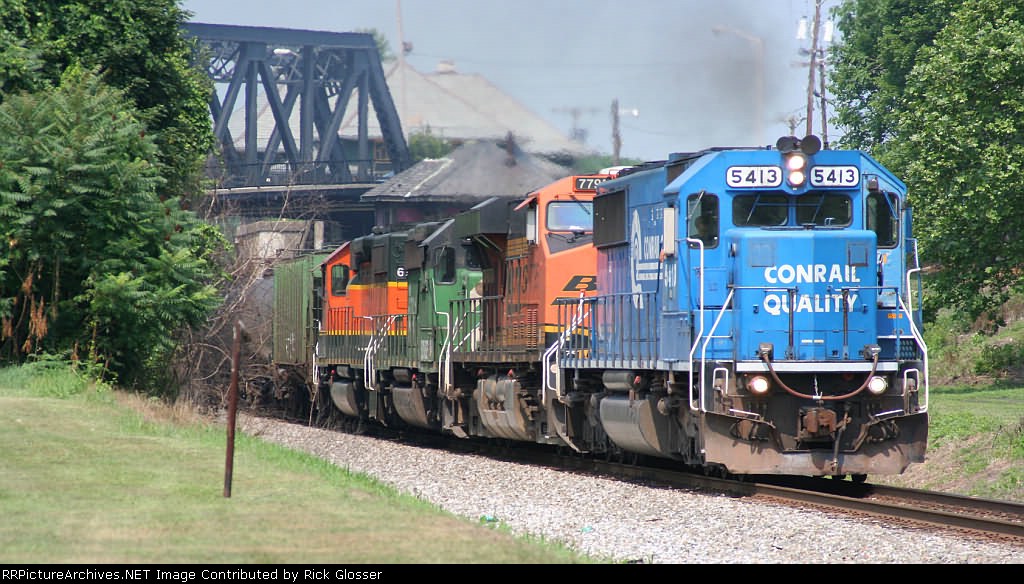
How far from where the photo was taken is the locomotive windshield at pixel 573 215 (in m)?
18.9

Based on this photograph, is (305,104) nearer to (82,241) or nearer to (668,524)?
(82,241)

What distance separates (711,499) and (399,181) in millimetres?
45231

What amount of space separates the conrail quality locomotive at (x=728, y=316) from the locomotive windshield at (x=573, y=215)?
0.04 m

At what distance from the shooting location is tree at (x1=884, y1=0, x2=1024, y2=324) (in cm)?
2814

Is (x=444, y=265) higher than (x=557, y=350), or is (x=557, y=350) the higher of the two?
(x=444, y=265)

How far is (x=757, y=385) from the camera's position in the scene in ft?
45.9

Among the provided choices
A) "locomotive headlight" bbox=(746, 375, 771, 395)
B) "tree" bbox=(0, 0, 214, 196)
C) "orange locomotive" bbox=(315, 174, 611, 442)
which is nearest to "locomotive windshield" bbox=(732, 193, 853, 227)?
"locomotive headlight" bbox=(746, 375, 771, 395)

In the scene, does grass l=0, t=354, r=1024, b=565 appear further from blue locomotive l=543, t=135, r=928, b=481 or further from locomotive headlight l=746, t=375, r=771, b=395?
locomotive headlight l=746, t=375, r=771, b=395
